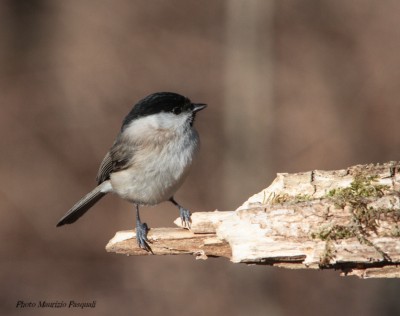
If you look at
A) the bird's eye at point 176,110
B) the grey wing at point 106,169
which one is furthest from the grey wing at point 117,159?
the bird's eye at point 176,110

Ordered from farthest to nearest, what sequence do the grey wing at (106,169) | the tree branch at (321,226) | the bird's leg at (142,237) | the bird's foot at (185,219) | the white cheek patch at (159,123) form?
the grey wing at (106,169) < the white cheek patch at (159,123) < the bird's leg at (142,237) < the bird's foot at (185,219) < the tree branch at (321,226)

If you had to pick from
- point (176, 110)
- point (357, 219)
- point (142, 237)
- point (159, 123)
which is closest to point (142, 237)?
point (142, 237)

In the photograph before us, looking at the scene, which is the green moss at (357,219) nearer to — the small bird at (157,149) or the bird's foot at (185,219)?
the bird's foot at (185,219)

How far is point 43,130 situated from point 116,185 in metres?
4.82

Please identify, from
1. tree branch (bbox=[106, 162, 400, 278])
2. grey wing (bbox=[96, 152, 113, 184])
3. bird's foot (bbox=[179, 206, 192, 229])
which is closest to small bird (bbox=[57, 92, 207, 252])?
grey wing (bbox=[96, 152, 113, 184])


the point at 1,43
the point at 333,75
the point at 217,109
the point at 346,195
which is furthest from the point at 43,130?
the point at 346,195

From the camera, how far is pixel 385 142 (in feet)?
31.6

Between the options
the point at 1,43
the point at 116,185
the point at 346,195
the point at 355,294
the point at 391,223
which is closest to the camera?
the point at 391,223

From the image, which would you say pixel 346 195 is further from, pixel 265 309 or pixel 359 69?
pixel 359 69

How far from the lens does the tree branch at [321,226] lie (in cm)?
343

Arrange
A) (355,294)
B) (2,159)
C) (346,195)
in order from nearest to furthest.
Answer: (346,195), (355,294), (2,159)

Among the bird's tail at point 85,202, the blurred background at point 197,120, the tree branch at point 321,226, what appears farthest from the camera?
the blurred background at point 197,120

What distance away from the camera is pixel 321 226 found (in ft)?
11.6

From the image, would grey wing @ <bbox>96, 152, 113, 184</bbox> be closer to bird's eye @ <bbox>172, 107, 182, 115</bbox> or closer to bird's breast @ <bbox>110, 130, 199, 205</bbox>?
bird's breast @ <bbox>110, 130, 199, 205</bbox>
